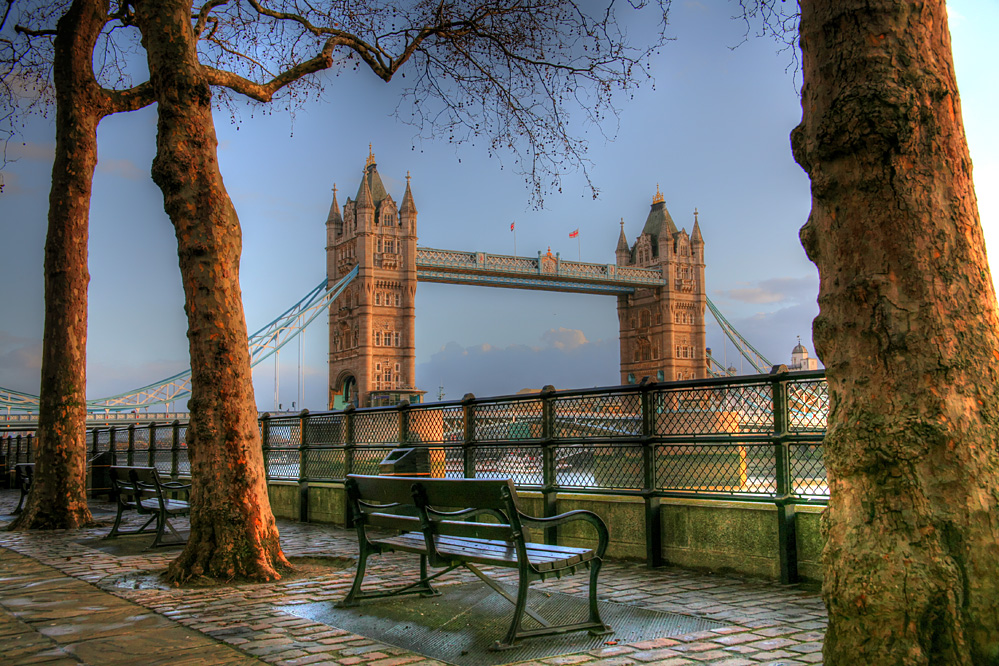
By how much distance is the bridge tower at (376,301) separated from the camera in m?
62.5

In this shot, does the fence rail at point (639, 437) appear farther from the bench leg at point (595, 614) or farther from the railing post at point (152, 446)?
the railing post at point (152, 446)

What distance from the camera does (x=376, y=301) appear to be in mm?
63125

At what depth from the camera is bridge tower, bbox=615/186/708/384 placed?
7862cm

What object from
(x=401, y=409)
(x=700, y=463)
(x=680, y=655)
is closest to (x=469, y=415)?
(x=401, y=409)

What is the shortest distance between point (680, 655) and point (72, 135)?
807 centimetres

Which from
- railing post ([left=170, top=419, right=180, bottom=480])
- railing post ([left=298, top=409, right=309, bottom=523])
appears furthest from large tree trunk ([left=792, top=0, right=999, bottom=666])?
railing post ([left=170, top=419, right=180, bottom=480])

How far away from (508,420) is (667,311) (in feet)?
244

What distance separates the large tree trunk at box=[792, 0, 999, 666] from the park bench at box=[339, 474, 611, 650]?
3.79ft

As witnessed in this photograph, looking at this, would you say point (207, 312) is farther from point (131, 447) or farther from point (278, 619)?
point (131, 447)

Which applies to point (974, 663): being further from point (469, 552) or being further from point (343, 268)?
point (343, 268)

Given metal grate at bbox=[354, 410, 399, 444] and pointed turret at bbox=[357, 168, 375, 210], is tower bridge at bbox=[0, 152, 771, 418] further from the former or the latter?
metal grate at bbox=[354, 410, 399, 444]

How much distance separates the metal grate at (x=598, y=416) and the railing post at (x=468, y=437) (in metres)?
0.88

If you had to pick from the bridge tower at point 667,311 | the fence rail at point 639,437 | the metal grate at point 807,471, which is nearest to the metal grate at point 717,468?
the fence rail at point 639,437

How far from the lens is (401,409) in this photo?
7.04m
